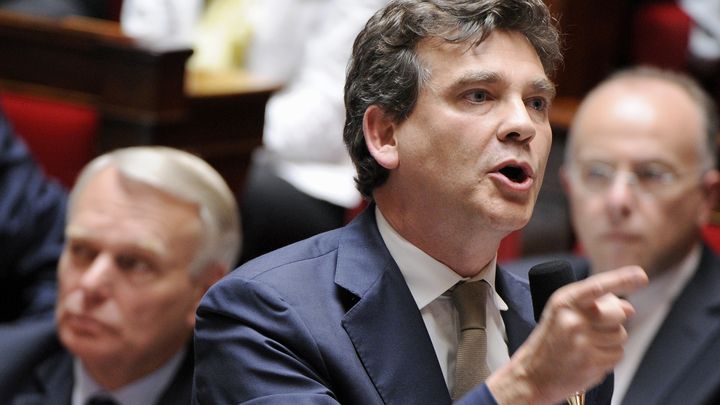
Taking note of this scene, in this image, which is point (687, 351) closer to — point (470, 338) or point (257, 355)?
point (470, 338)

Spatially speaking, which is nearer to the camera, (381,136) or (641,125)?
(381,136)

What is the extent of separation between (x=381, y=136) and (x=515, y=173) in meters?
0.14

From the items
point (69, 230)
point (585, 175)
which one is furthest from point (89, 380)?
point (585, 175)

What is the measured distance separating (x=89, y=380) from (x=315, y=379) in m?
0.93

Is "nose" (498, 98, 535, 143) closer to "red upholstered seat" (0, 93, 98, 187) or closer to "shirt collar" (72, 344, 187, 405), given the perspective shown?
"shirt collar" (72, 344, 187, 405)

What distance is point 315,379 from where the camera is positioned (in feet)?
3.77

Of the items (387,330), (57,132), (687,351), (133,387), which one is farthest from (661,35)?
(387,330)

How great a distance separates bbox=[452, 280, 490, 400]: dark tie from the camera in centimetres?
119

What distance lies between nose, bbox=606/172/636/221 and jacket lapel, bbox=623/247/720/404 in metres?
0.17

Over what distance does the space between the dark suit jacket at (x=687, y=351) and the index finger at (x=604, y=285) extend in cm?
106

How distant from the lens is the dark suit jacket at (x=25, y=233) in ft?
7.59

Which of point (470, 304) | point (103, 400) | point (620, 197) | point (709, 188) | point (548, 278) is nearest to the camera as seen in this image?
point (548, 278)

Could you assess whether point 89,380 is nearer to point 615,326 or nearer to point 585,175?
point 585,175

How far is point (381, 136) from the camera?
1.25 m
